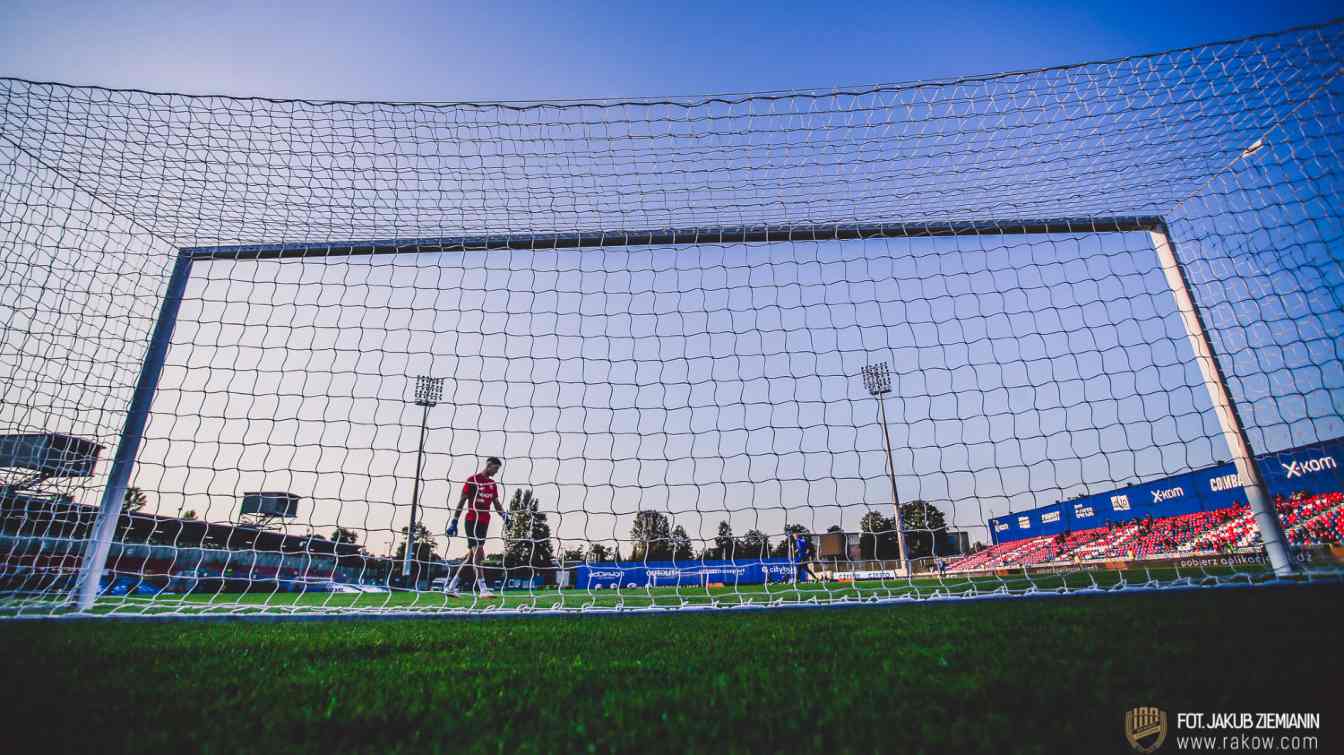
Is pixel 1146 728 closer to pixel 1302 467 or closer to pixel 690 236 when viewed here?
pixel 690 236

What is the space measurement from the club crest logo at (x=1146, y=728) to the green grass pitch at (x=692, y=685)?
0.03m

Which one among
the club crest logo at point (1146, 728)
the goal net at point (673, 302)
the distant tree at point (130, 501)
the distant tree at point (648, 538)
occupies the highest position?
the goal net at point (673, 302)

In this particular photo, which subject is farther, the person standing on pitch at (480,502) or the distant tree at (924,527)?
the person standing on pitch at (480,502)

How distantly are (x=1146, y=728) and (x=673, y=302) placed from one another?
4.45 metres

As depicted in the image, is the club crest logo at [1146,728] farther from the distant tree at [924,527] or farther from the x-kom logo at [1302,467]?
the x-kom logo at [1302,467]

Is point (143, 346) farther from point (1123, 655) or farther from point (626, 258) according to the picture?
point (1123, 655)

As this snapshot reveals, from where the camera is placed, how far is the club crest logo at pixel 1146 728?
1.05 m

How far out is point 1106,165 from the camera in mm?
4828

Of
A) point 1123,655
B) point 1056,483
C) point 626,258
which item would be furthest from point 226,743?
point 1056,483

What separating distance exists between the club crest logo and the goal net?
10.1ft

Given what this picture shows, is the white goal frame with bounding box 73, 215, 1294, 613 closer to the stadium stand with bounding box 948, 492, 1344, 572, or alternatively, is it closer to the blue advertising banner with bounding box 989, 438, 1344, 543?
the stadium stand with bounding box 948, 492, 1344, 572

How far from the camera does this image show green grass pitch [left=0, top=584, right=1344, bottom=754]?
1104 millimetres

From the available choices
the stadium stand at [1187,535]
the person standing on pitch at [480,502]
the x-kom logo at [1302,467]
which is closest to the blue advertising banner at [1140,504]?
the stadium stand at [1187,535]

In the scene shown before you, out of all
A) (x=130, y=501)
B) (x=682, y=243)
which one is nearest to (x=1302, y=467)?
(x=682, y=243)
